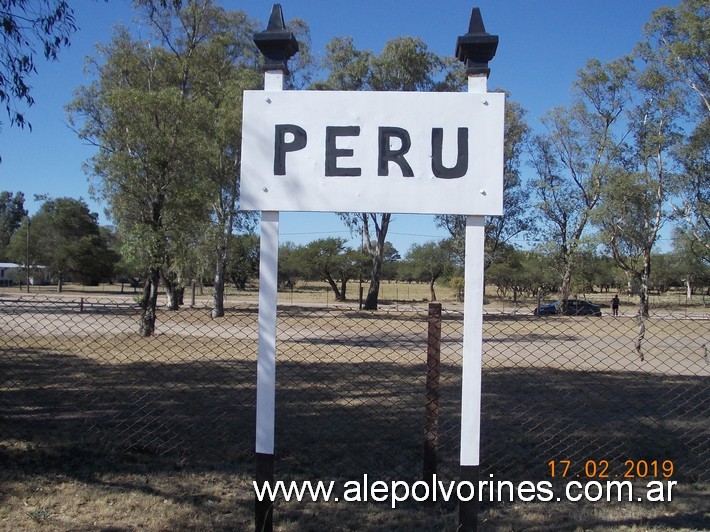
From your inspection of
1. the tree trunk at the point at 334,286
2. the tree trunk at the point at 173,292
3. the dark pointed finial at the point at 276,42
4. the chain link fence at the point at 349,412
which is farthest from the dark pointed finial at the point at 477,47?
the tree trunk at the point at 334,286

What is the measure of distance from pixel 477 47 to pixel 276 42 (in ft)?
3.53

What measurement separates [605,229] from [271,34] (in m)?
34.3

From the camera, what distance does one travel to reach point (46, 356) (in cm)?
1072

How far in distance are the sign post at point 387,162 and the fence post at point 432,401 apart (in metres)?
0.76

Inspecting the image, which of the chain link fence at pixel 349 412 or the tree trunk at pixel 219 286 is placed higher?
the tree trunk at pixel 219 286

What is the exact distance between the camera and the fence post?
4.00 metres

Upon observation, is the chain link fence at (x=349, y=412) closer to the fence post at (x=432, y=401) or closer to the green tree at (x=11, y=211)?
the fence post at (x=432, y=401)

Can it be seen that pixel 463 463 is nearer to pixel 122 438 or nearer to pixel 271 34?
pixel 271 34

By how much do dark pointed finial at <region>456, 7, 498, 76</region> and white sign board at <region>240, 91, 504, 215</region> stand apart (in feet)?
0.53

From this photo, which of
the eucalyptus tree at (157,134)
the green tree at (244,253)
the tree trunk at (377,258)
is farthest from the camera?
the tree trunk at (377,258)

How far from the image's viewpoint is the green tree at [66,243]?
58.5m

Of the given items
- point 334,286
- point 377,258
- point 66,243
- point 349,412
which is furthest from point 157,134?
point 66,243

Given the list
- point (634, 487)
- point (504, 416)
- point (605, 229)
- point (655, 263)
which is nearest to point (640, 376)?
point (504, 416)

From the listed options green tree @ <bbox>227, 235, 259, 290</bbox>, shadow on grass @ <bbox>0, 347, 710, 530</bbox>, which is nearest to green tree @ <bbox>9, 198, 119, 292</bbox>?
green tree @ <bbox>227, 235, 259, 290</bbox>
